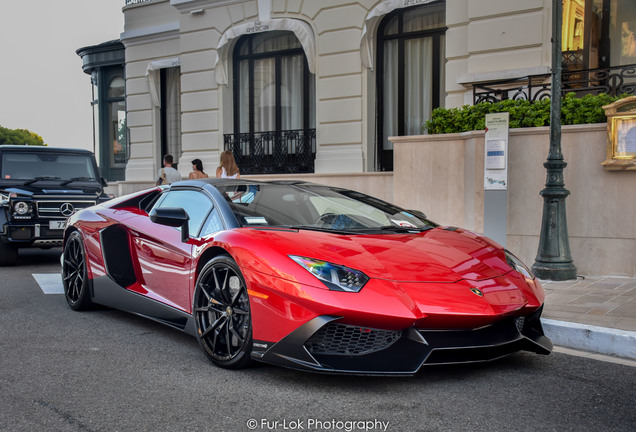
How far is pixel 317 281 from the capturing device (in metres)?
3.68

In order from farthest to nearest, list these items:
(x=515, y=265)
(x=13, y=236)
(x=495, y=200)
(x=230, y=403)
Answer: (x=13, y=236) → (x=495, y=200) → (x=515, y=265) → (x=230, y=403)

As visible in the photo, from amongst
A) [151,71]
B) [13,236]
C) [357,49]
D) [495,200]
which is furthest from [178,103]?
[495,200]

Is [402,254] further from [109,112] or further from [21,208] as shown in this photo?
[109,112]

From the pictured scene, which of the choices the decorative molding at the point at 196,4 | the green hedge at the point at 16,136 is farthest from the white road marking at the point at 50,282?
the green hedge at the point at 16,136

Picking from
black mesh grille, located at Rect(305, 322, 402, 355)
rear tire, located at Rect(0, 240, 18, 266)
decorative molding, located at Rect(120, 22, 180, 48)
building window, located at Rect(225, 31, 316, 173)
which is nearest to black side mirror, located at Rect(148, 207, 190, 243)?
black mesh grille, located at Rect(305, 322, 402, 355)

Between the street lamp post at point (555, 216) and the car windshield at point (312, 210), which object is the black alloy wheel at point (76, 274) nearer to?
the car windshield at point (312, 210)

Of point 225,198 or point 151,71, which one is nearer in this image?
point 225,198

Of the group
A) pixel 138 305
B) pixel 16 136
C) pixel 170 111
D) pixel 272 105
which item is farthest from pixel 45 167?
pixel 16 136

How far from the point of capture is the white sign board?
8523 millimetres

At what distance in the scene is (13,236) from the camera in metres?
9.70

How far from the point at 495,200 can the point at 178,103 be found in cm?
1232

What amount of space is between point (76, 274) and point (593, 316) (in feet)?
15.1

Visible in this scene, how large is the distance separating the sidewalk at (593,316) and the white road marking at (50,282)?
521 cm

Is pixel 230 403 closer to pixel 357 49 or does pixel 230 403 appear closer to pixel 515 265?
pixel 515 265
